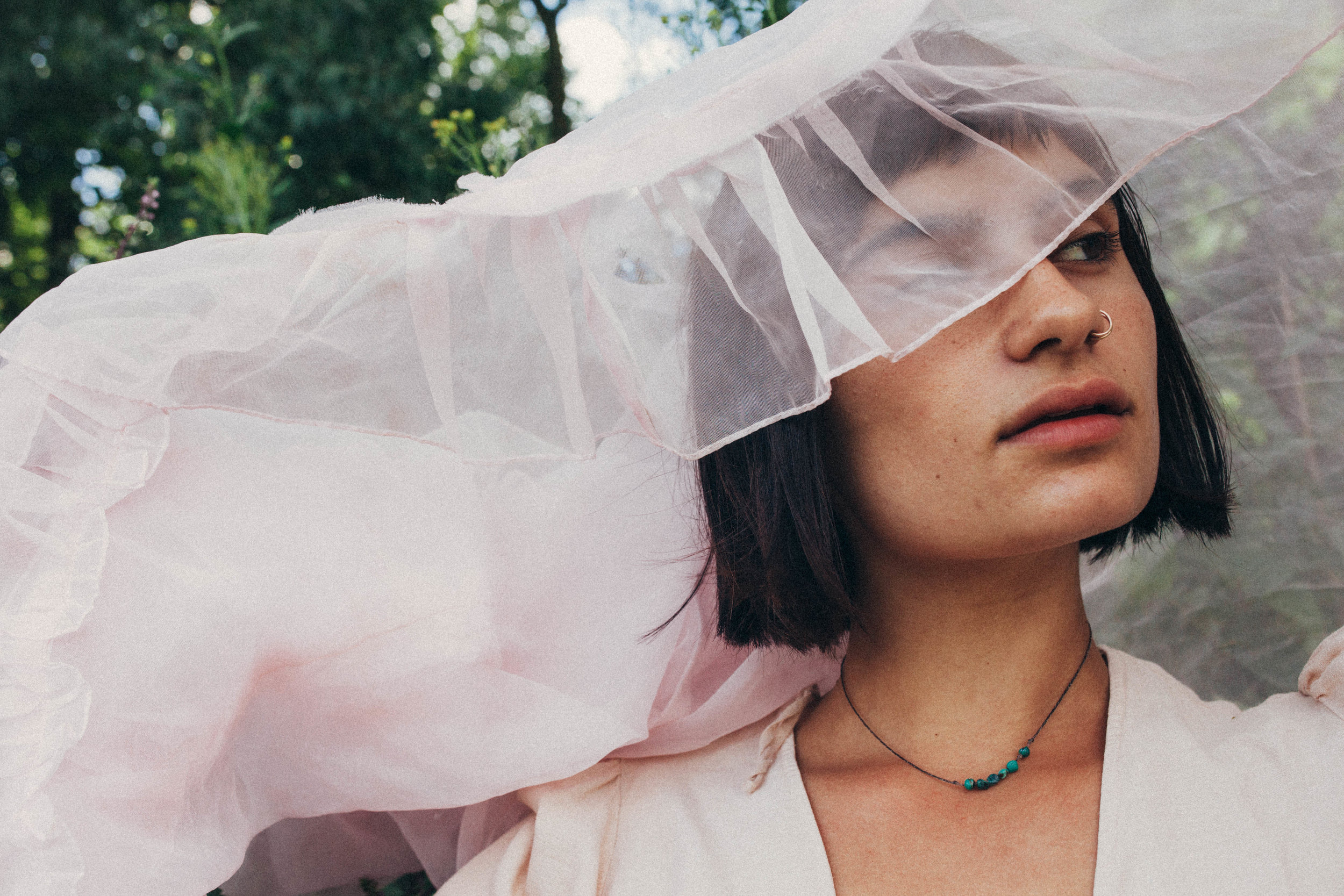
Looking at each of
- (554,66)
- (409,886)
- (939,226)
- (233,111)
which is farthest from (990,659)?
(233,111)

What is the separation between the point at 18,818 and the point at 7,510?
14.5 inches

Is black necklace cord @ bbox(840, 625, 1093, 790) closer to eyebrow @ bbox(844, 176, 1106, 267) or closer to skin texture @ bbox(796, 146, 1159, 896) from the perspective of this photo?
skin texture @ bbox(796, 146, 1159, 896)

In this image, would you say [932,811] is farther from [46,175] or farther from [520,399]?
[46,175]

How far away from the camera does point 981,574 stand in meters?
1.48

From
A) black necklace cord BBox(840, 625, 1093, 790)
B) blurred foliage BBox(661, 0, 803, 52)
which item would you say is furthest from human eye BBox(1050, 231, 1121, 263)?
blurred foliage BBox(661, 0, 803, 52)

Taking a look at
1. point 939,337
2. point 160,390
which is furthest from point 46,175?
point 939,337

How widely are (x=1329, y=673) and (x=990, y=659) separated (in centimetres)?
46

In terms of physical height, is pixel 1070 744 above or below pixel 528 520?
below

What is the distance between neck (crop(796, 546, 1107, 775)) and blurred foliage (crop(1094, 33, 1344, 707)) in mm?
465

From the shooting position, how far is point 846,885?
144 centimetres

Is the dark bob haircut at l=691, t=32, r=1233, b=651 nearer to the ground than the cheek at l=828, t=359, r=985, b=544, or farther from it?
nearer to the ground

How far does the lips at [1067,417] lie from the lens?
4.07 ft

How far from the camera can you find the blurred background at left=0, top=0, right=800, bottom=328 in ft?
7.04

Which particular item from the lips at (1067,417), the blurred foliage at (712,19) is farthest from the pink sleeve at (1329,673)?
the blurred foliage at (712,19)
